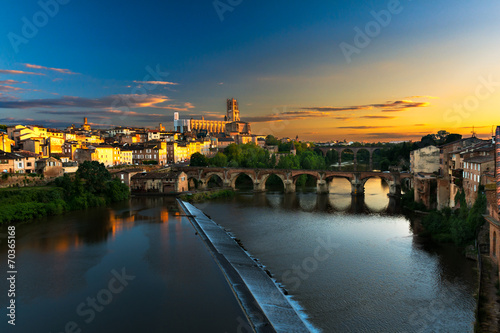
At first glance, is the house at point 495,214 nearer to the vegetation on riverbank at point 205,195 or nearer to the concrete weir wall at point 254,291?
the concrete weir wall at point 254,291

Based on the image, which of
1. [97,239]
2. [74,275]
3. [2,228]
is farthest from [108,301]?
[2,228]

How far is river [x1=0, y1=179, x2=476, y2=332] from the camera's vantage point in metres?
8.90

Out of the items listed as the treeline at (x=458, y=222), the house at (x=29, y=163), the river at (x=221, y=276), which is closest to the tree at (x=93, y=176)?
the house at (x=29, y=163)

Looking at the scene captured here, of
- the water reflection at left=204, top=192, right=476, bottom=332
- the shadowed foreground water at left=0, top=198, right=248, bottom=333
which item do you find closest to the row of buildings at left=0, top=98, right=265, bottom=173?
the shadowed foreground water at left=0, top=198, right=248, bottom=333

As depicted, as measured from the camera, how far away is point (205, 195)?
93.6 feet

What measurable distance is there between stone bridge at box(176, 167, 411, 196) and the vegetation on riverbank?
9.86 feet

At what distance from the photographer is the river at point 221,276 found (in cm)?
890

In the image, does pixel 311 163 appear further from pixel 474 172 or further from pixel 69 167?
pixel 474 172

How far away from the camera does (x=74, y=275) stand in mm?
11633

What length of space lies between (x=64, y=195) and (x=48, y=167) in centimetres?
404

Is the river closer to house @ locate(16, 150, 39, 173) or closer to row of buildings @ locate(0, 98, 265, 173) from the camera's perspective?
house @ locate(16, 150, 39, 173)

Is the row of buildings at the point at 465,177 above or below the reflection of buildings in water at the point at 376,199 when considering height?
above

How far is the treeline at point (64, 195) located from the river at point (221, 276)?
1216 mm

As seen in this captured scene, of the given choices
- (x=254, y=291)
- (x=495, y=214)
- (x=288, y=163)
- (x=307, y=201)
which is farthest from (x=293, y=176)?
(x=254, y=291)
